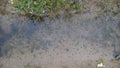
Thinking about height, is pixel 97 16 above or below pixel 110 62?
above

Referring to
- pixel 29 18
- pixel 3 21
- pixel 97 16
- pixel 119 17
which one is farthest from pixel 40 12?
pixel 119 17

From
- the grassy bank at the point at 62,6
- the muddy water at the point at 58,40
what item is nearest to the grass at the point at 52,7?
the grassy bank at the point at 62,6

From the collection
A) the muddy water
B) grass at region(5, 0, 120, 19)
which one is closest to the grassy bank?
grass at region(5, 0, 120, 19)

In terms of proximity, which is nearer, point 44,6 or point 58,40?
point 58,40

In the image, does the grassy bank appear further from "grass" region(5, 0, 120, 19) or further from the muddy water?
the muddy water

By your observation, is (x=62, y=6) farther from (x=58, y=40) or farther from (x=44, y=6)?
(x=58, y=40)

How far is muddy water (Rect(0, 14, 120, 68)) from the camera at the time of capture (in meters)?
4.43

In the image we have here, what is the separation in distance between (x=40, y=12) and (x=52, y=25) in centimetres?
31

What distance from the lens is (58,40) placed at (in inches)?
185

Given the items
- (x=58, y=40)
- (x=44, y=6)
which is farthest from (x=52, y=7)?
(x=58, y=40)

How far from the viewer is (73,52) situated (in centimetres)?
455

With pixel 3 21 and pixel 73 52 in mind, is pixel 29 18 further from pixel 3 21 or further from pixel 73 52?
pixel 73 52

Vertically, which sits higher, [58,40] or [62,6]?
[62,6]

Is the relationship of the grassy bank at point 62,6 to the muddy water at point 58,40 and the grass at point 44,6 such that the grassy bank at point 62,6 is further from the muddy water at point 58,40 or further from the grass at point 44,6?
the muddy water at point 58,40
